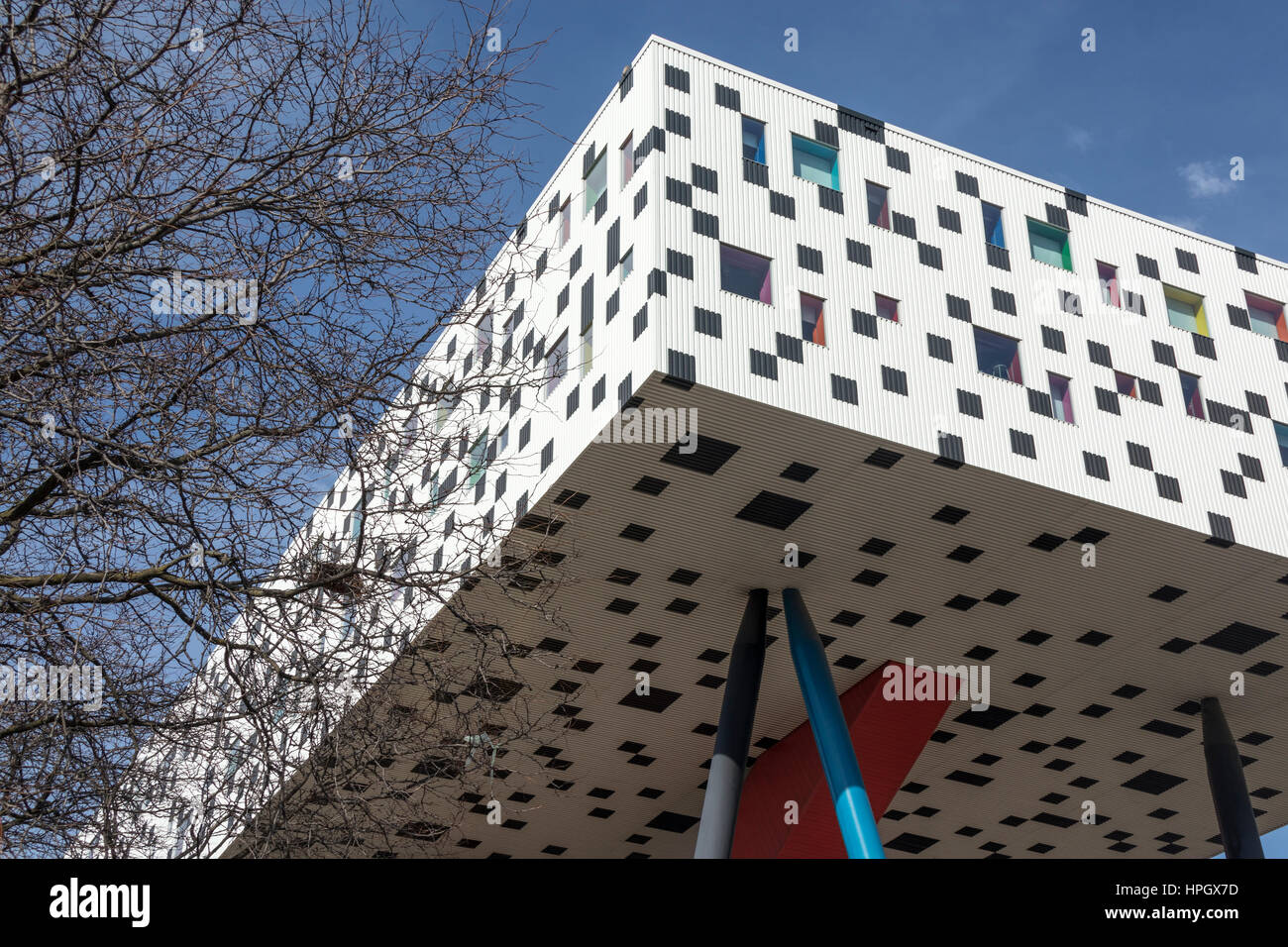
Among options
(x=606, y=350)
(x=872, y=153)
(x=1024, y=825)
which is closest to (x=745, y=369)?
(x=606, y=350)

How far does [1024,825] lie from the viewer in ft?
96.3

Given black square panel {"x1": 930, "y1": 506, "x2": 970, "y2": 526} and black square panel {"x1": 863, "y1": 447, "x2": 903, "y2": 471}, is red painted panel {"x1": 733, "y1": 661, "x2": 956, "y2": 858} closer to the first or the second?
black square panel {"x1": 930, "y1": 506, "x2": 970, "y2": 526}

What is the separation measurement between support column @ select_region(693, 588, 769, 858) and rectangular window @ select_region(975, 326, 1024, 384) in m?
4.69

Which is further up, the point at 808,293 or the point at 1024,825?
the point at 808,293

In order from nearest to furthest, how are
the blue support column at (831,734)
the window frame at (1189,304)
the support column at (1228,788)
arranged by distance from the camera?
the blue support column at (831,734) → the window frame at (1189,304) → the support column at (1228,788)

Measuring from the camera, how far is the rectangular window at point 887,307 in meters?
20.4

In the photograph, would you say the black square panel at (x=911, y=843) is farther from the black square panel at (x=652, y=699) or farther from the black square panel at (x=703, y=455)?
the black square panel at (x=703, y=455)

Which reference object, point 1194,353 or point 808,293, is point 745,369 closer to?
point 808,293

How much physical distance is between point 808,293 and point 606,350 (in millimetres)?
2943

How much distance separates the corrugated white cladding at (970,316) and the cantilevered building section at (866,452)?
5 cm

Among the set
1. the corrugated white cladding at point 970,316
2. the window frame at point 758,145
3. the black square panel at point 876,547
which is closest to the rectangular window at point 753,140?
the window frame at point 758,145

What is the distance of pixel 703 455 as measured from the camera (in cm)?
1894
